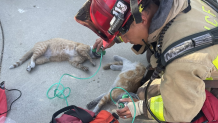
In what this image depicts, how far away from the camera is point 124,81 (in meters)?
2.21

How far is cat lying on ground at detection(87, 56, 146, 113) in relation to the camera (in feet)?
6.83

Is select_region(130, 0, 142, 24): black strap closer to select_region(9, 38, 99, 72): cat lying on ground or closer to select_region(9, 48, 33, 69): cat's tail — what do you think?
select_region(9, 38, 99, 72): cat lying on ground

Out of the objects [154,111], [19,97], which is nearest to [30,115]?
[19,97]

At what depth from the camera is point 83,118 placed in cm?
155

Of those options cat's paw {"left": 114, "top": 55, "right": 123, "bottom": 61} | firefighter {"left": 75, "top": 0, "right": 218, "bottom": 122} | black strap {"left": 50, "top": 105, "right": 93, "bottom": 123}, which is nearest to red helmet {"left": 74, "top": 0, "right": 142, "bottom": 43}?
firefighter {"left": 75, "top": 0, "right": 218, "bottom": 122}

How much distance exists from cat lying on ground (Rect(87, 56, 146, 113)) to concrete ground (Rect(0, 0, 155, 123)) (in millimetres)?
Result: 130

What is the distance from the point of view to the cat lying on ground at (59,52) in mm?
2766

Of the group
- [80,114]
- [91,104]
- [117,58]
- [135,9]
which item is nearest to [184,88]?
[135,9]

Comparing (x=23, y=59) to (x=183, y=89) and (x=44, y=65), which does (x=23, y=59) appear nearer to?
(x=44, y=65)

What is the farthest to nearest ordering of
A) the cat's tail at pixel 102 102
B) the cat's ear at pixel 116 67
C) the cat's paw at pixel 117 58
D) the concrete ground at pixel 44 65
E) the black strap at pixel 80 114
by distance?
the cat's paw at pixel 117 58, the cat's ear at pixel 116 67, the concrete ground at pixel 44 65, the cat's tail at pixel 102 102, the black strap at pixel 80 114

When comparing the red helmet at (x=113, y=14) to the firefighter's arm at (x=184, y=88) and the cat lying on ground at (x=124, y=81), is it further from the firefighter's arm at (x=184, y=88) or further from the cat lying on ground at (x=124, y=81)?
the cat lying on ground at (x=124, y=81)

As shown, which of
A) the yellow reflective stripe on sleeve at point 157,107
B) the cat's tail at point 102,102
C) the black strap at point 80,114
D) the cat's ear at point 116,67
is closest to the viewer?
the yellow reflective stripe on sleeve at point 157,107

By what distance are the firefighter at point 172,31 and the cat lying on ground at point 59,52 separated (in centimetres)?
154

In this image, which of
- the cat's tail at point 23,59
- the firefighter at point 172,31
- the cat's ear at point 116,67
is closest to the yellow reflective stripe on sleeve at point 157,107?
the firefighter at point 172,31
